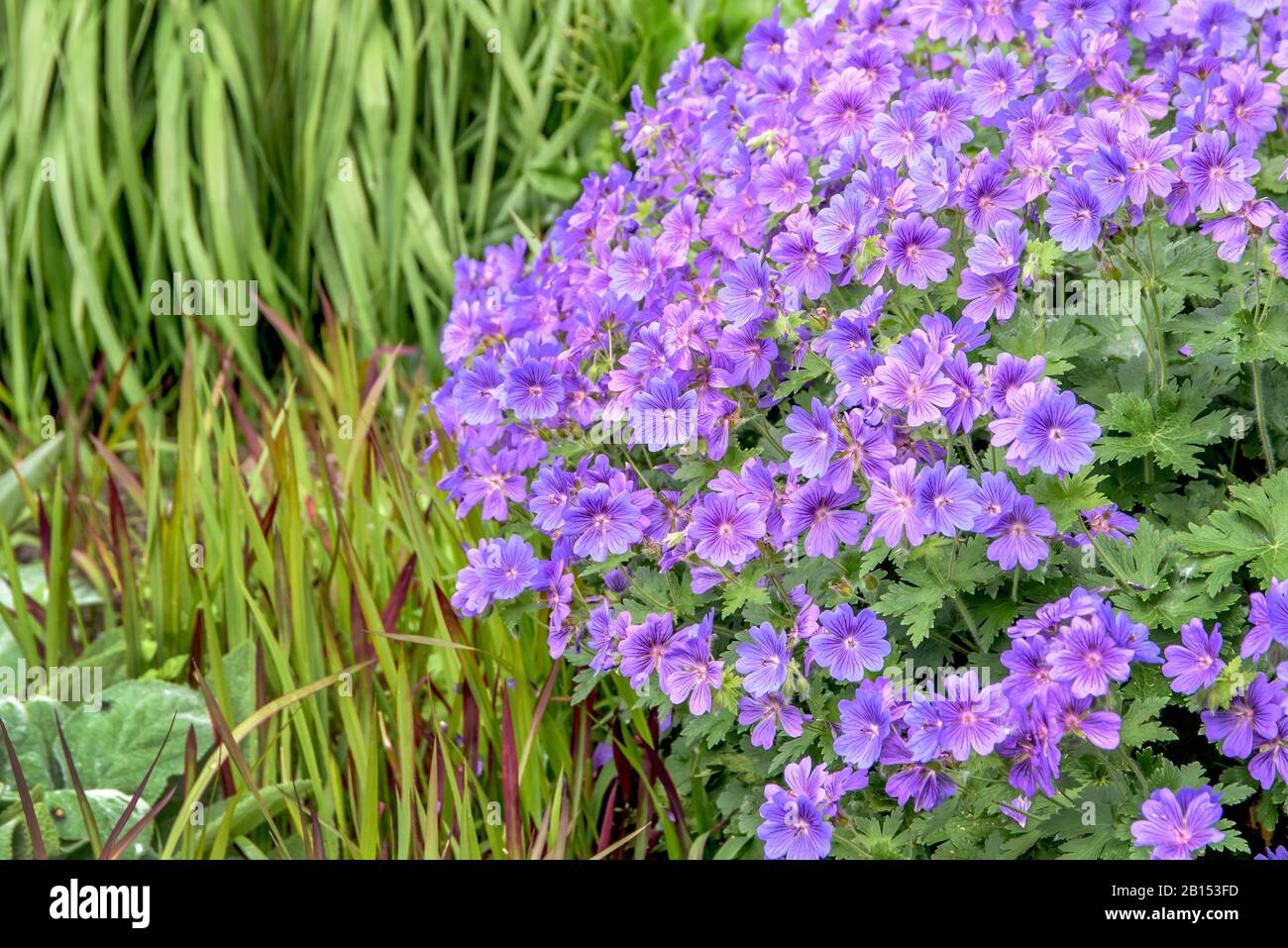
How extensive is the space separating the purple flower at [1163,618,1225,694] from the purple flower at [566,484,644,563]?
0.60 m

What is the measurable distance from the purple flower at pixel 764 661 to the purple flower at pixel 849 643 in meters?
0.04

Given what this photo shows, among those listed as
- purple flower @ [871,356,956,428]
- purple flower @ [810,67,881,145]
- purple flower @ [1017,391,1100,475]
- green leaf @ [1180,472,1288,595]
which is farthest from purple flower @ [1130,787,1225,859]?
purple flower @ [810,67,881,145]

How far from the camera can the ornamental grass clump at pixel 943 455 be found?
1.25 m

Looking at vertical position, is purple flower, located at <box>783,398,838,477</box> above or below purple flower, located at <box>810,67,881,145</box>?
below

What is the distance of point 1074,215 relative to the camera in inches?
53.8

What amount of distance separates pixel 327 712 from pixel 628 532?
2.61ft

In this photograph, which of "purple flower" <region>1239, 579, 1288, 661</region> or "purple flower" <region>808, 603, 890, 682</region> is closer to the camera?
"purple flower" <region>1239, 579, 1288, 661</region>

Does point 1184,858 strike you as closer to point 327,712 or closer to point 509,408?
point 509,408

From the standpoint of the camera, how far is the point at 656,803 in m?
1.75

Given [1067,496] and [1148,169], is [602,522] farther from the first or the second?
[1148,169]

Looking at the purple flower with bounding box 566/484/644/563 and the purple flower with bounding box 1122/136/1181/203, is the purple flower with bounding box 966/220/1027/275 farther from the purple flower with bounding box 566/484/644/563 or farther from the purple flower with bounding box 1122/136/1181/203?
the purple flower with bounding box 566/484/644/563

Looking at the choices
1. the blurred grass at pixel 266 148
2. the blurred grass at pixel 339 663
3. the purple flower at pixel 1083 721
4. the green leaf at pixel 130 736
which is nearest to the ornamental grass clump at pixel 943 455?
the purple flower at pixel 1083 721

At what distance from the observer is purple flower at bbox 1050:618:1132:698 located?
117 centimetres
